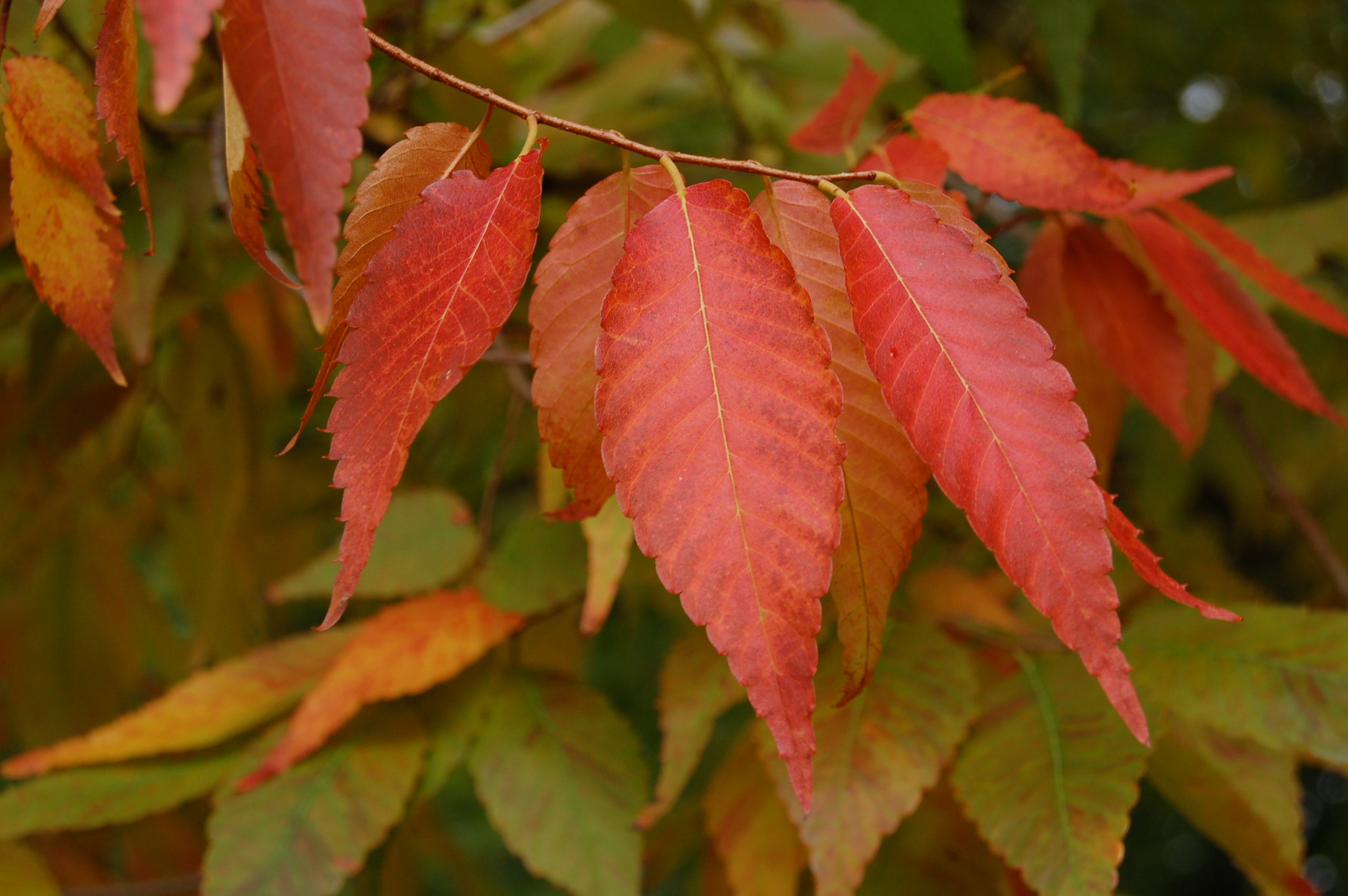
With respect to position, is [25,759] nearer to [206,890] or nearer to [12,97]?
[206,890]

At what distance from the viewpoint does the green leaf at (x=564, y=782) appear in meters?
0.53

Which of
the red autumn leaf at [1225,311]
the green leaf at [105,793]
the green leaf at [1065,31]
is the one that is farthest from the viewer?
the green leaf at [1065,31]

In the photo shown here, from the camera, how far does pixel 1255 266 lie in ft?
1.49

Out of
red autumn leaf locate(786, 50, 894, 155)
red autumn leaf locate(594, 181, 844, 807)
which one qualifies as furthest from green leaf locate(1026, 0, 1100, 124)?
red autumn leaf locate(594, 181, 844, 807)

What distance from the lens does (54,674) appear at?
0.85 metres

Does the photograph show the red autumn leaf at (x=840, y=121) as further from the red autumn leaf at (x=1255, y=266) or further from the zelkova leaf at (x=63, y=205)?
the zelkova leaf at (x=63, y=205)

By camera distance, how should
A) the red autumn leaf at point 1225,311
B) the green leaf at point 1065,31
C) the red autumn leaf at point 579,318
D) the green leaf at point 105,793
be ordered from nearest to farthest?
the red autumn leaf at point 579,318 < the red autumn leaf at point 1225,311 < the green leaf at point 105,793 < the green leaf at point 1065,31

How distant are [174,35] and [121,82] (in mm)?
116

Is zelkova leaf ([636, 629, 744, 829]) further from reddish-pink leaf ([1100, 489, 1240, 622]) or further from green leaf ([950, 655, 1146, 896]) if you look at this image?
reddish-pink leaf ([1100, 489, 1240, 622])

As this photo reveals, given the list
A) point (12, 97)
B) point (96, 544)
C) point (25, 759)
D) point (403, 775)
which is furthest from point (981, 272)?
point (96, 544)

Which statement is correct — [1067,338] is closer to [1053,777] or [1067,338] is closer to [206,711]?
[1053,777]

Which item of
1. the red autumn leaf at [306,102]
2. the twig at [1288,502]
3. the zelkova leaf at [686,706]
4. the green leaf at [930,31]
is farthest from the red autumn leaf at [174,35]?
the twig at [1288,502]

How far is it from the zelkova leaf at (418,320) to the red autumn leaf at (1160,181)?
265 mm

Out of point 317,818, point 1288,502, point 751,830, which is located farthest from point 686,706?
point 1288,502
